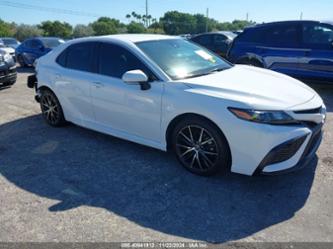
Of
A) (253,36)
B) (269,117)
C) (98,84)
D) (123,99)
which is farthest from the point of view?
(253,36)

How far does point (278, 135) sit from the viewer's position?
125 inches

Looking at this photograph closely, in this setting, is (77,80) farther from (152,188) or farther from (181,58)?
(152,188)

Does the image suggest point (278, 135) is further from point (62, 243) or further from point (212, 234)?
point (62, 243)

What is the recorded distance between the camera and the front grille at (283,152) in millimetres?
3209

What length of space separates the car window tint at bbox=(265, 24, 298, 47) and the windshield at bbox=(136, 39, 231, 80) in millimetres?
3776

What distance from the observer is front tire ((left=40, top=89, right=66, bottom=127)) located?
18.1 feet

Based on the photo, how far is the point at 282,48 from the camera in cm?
787

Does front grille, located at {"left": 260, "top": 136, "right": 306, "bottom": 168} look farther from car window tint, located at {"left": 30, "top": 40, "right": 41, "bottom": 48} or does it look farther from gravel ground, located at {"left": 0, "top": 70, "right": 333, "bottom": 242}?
car window tint, located at {"left": 30, "top": 40, "right": 41, "bottom": 48}

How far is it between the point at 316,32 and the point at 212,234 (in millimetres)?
6301

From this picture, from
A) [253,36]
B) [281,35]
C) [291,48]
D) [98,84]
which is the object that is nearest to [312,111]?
[98,84]

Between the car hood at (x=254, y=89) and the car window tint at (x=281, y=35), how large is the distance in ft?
13.2

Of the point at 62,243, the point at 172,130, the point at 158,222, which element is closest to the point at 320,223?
the point at 158,222

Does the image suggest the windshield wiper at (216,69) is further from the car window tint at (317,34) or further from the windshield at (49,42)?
the windshield at (49,42)

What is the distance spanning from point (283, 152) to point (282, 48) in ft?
17.4
